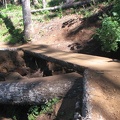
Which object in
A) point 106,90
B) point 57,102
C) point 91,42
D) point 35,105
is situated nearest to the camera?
point 106,90

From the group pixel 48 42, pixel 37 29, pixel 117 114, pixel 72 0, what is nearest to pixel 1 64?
pixel 48 42

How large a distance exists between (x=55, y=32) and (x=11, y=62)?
5.08m

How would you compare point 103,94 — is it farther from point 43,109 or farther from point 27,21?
point 27,21

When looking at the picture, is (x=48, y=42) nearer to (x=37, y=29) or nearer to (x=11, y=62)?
(x=37, y=29)

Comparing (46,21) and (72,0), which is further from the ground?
(72,0)

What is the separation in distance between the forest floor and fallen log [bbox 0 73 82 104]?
479cm

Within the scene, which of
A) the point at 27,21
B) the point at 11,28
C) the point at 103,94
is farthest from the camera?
the point at 11,28

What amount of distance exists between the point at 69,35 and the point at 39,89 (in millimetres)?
8813

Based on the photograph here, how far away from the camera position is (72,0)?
19.9m

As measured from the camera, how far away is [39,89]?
646 cm

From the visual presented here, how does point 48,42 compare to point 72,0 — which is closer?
point 48,42

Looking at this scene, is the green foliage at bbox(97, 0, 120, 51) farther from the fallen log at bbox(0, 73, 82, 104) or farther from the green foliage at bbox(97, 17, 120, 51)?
the fallen log at bbox(0, 73, 82, 104)

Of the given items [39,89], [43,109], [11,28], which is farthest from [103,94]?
[11,28]

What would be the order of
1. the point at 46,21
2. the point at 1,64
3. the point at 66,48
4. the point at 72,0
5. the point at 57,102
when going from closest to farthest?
the point at 57,102 → the point at 1,64 → the point at 66,48 → the point at 46,21 → the point at 72,0
